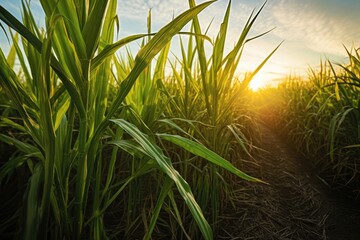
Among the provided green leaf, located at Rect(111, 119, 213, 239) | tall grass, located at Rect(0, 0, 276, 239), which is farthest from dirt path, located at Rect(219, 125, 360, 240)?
green leaf, located at Rect(111, 119, 213, 239)

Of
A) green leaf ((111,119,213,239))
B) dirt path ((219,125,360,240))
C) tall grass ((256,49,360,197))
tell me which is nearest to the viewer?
green leaf ((111,119,213,239))

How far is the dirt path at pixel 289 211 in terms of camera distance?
39.1 inches

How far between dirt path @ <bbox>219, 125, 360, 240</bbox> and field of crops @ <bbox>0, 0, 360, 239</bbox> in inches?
3.6

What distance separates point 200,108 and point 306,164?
1.31 meters

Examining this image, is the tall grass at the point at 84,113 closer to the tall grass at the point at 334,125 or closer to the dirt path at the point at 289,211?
the dirt path at the point at 289,211

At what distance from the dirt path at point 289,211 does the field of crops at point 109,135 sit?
0.30ft

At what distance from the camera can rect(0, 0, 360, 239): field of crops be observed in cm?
38

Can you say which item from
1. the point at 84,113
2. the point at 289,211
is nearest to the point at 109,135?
the point at 84,113

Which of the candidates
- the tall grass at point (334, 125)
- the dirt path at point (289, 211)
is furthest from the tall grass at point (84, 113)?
the tall grass at point (334, 125)

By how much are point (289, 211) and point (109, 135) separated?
3.46 feet

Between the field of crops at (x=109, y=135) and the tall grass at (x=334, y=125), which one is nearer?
the field of crops at (x=109, y=135)

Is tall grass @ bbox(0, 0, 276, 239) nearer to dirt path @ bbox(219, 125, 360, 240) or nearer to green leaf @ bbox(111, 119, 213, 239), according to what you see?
green leaf @ bbox(111, 119, 213, 239)

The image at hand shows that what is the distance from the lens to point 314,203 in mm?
1269

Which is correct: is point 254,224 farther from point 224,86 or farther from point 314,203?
point 224,86
